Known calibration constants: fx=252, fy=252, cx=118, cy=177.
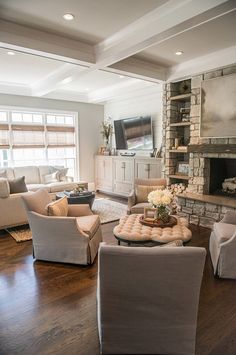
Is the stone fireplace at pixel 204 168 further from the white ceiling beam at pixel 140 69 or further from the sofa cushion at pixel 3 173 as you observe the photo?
the sofa cushion at pixel 3 173

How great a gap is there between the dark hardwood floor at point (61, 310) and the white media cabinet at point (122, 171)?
3.08 m

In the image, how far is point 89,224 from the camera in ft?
10.6

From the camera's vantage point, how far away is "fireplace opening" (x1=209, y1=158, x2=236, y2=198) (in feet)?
15.5

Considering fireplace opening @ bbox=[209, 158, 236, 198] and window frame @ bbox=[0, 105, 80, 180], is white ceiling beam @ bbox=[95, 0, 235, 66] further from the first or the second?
window frame @ bbox=[0, 105, 80, 180]

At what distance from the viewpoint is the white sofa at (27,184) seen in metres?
4.17

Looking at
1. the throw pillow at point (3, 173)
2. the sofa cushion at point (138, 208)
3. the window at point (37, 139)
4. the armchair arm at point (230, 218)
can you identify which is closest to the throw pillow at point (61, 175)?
the window at point (37, 139)

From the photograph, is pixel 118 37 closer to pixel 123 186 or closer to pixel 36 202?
pixel 36 202

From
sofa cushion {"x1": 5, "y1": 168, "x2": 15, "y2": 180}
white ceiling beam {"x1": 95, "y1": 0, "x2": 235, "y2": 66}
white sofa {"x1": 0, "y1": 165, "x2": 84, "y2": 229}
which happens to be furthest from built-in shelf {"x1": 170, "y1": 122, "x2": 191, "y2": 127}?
sofa cushion {"x1": 5, "y1": 168, "x2": 15, "y2": 180}

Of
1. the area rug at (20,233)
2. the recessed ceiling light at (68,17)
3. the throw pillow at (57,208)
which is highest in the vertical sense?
the recessed ceiling light at (68,17)

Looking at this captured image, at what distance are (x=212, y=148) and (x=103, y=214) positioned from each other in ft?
8.19

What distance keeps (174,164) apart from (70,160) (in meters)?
3.47

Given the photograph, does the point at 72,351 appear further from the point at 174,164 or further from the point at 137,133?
the point at 137,133

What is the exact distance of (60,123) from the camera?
739cm

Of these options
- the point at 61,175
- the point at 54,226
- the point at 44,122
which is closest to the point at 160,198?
the point at 54,226
